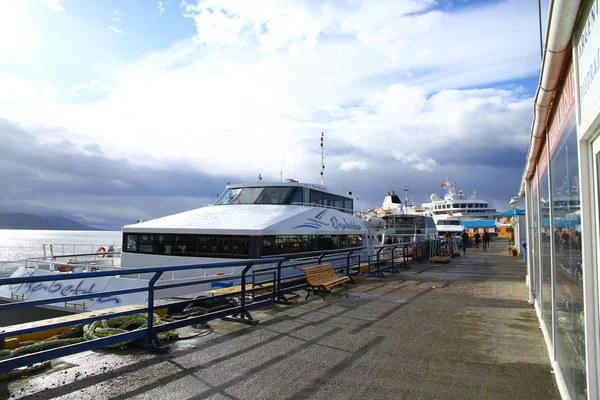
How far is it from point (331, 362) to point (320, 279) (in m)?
4.18

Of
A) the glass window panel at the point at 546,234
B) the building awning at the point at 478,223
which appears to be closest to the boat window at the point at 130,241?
the glass window panel at the point at 546,234

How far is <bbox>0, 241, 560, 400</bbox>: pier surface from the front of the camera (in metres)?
3.80

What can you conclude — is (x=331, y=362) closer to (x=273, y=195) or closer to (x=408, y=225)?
(x=273, y=195)

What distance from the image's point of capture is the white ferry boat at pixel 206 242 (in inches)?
364

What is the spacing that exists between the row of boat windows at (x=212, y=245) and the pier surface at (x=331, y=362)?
3027 millimetres

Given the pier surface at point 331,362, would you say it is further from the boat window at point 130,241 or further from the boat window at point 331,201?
the boat window at point 331,201

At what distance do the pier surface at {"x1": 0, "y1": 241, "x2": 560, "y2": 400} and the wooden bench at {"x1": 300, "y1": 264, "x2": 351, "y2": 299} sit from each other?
42.3 inches

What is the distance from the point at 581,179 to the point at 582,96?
46 cm

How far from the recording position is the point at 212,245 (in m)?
10.5

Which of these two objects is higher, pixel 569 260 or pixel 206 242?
pixel 569 260

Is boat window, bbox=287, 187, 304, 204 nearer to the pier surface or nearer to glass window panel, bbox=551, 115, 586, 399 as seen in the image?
the pier surface

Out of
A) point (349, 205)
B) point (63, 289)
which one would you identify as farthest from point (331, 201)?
point (63, 289)

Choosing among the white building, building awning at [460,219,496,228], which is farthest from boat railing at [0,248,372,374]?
building awning at [460,219,496,228]

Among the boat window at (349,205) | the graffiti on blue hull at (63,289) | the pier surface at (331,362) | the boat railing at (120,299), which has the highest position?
the boat window at (349,205)
